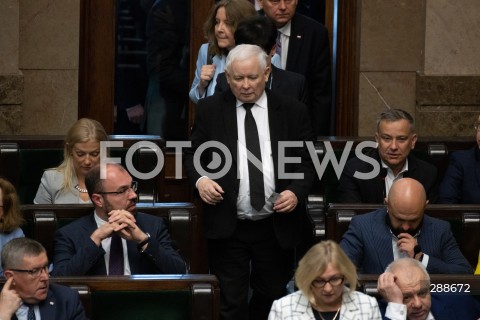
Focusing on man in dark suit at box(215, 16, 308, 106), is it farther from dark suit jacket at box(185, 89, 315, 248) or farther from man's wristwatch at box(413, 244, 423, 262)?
man's wristwatch at box(413, 244, 423, 262)

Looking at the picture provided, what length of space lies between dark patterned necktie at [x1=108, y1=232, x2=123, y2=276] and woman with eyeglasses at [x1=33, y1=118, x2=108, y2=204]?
0.83 m

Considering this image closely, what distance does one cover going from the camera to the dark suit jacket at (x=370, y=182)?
6.93 metres

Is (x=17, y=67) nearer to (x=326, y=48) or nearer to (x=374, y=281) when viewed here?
(x=326, y=48)

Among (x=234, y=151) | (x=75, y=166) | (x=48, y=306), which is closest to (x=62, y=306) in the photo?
(x=48, y=306)

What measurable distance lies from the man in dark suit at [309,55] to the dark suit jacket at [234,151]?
3.98 ft

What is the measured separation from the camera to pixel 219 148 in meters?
6.61

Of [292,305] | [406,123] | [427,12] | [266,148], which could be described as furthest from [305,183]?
[427,12]

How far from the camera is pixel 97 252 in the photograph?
5.93 m

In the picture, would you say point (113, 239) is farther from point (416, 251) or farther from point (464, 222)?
point (464, 222)

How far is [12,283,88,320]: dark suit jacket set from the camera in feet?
17.6

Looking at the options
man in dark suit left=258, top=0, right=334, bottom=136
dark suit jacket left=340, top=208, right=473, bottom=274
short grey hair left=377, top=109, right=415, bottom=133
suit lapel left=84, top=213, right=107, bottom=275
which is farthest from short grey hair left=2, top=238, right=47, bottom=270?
man in dark suit left=258, top=0, right=334, bottom=136

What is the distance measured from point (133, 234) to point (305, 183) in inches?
41.8

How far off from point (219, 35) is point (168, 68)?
5.92ft

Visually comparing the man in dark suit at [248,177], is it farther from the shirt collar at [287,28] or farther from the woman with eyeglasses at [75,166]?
the shirt collar at [287,28]
